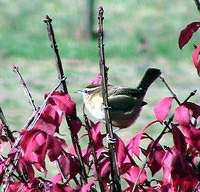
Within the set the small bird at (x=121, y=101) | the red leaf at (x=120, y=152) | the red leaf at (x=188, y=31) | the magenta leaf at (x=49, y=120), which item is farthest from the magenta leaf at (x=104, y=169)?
the small bird at (x=121, y=101)

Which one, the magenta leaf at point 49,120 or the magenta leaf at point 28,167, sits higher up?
the magenta leaf at point 49,120

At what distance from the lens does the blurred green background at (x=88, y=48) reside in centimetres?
1005

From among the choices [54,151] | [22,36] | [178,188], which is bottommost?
[178,188]

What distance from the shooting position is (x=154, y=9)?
16.2m

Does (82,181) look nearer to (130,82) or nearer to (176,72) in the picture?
(130,82)

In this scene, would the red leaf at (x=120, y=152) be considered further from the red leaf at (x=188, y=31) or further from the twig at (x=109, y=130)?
the red leaf at (x=188, y=31)

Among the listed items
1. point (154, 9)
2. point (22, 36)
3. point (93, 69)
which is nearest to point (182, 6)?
point (154, 9)

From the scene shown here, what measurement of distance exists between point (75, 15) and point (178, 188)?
45.8 ft

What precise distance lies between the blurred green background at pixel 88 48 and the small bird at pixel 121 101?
4.26m

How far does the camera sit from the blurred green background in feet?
33.0

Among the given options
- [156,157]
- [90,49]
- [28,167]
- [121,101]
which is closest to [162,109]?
[156,157]

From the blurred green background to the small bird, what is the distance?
426 cm

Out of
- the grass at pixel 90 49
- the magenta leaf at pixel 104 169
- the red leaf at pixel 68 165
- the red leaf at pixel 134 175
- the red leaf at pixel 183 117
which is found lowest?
the red leaf at pixel 134 175

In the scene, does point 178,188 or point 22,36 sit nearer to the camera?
point 178,188
